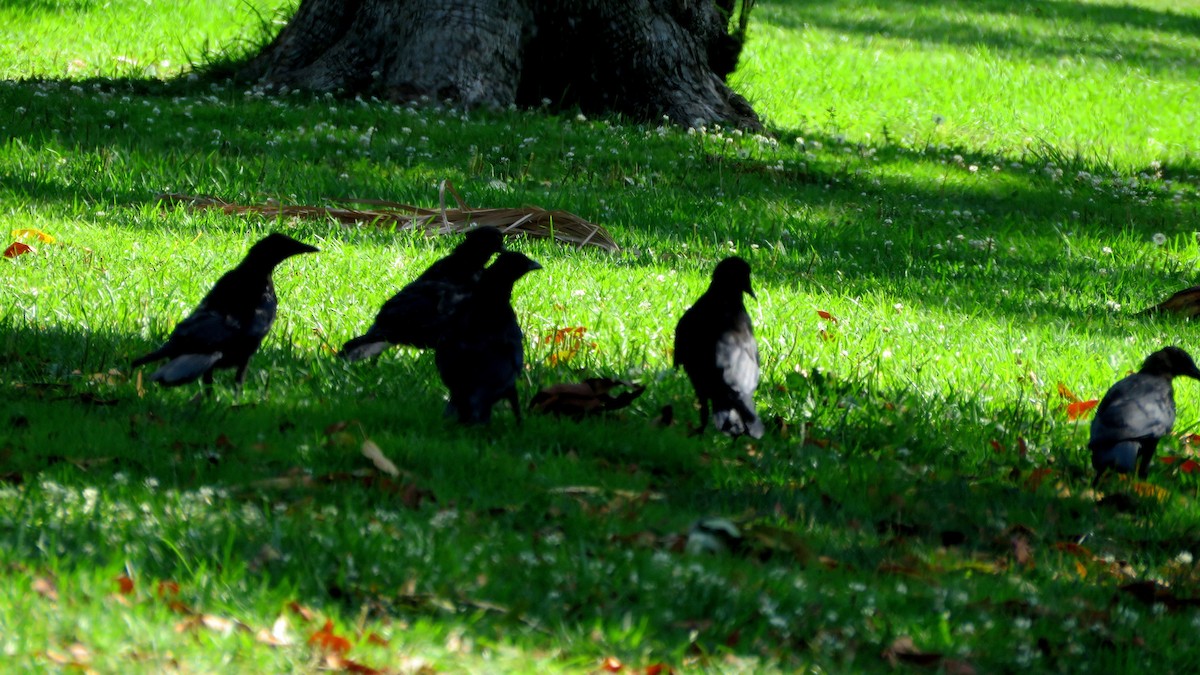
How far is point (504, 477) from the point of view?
4539mm

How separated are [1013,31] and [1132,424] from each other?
67.3ft

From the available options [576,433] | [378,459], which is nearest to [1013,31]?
[576,433]

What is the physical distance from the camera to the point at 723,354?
515 centimetres

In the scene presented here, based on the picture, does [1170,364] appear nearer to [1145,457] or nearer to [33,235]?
[1145,457]

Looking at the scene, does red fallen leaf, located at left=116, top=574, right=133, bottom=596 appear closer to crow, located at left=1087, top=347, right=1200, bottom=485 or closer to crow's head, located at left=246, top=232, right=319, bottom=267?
crow's head, located at left=246, top=232, right=319, bottom=267

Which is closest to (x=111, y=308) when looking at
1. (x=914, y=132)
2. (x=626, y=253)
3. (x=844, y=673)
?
(x=626, y=253)

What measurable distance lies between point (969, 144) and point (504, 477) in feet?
45.2

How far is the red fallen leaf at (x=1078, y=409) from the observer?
6228 millimetres

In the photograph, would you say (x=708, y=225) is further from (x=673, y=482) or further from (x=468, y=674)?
(x=468, y=674)

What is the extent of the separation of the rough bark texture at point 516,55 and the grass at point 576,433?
780 millimetres

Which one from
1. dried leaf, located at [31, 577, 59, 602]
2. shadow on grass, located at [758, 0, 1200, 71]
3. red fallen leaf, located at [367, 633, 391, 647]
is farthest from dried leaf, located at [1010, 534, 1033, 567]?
shadow on grass, located at [758, 0, 1200, 71]

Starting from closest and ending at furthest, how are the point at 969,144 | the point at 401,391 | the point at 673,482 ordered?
1. the point at 673,482
2. the point at 401,391
3. the point at 969,144

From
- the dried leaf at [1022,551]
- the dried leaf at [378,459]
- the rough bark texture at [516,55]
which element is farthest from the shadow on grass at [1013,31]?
the dried leaf at [378,459]

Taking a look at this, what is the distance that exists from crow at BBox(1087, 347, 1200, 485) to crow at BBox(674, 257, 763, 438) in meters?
1.39
